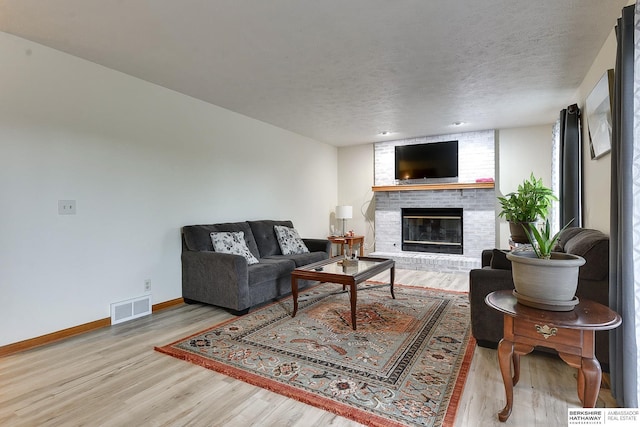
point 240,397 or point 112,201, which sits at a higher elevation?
point 112,201

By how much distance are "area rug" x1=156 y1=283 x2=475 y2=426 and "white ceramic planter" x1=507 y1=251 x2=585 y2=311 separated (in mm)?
748

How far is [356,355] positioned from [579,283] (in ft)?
5.16

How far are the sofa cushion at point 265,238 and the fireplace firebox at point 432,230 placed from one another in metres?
2.88

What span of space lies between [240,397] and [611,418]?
6.35ft

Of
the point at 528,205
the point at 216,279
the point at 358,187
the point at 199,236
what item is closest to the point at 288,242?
the point at 199,236

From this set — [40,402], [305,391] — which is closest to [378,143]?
[305,391]

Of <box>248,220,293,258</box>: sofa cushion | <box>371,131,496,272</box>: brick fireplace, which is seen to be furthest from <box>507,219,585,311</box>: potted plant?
<box>371,131,496,272</box>: brick fireplace

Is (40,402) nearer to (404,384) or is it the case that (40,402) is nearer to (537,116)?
(404,384)

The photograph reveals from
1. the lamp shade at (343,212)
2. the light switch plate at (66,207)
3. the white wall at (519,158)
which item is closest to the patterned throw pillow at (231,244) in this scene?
the light switch plate at (66,207)

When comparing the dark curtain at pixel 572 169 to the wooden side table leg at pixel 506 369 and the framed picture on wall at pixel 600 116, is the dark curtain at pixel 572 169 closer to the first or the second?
the framed picture on wall at pixel 600 116

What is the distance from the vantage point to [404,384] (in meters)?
2.06

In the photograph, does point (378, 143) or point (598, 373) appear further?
point (378, 143)

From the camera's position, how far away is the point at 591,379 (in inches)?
58.7

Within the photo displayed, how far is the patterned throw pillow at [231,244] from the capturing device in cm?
376
